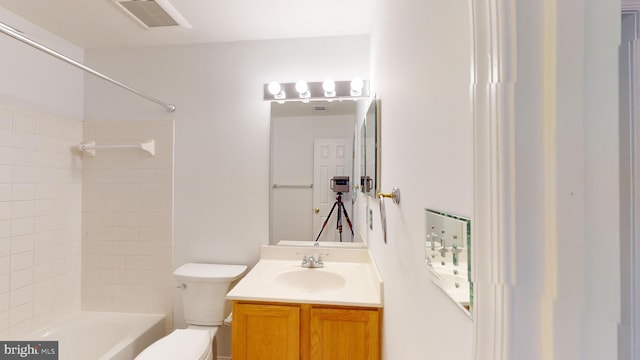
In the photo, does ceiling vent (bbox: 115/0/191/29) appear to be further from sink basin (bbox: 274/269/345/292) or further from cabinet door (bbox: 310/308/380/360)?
cabinet door (bbox: 310/308/380/360)

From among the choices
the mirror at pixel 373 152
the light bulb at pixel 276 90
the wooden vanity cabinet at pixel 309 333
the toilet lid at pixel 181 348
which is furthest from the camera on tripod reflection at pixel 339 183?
the toilet lid at pixel 181 348

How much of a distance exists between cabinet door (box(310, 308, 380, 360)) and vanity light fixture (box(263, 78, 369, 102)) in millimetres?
1308

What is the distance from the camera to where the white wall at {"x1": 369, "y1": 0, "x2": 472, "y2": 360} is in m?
0.44

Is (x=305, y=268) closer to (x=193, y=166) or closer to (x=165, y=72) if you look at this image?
(x=193, y=166)

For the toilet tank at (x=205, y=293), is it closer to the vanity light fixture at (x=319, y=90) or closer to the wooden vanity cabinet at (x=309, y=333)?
the wooden vanity cabinet at (x=309, y=333)

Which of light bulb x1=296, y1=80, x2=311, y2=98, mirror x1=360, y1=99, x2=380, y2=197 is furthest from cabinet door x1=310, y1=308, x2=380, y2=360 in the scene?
light bulb x1=296, y1=80, x2=311, y2=98

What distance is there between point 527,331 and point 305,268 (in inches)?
59.5

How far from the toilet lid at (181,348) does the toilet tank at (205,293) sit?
20 centimetres

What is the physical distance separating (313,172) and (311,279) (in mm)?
703

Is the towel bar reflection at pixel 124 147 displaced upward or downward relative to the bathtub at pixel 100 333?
upward

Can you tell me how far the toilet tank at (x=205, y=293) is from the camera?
5.47 feet

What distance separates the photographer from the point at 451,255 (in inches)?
18.9

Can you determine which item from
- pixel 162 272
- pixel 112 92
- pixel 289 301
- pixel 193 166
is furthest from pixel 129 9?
pixel 289 301

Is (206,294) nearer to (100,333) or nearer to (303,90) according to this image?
(100,333)
